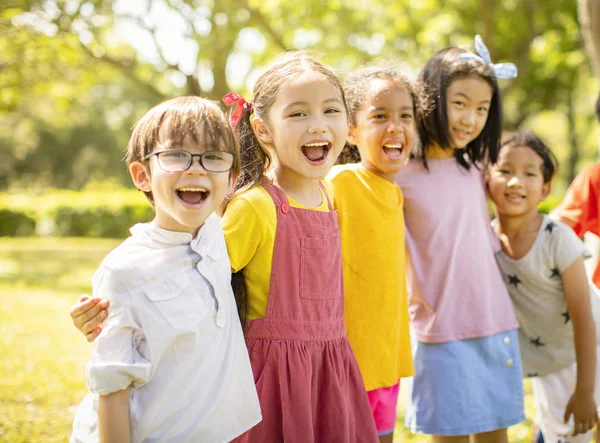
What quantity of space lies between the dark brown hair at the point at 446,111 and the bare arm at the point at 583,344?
2.09 ft

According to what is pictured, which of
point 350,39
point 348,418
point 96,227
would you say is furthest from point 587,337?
point 96,227

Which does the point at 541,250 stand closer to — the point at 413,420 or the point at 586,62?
the point at 413,420

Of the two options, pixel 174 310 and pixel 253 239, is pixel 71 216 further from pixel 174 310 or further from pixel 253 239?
pixel 174 310

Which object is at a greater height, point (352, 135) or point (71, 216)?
point (71, 216)

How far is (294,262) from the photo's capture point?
6.97 ft

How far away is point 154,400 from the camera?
5.61 feet

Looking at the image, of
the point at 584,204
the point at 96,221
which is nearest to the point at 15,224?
the point at 96,221

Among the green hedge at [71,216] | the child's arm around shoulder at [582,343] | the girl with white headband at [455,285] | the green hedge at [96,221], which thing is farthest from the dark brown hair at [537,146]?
the green hedge at [71,216]

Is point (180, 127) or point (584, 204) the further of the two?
point (584, 204)

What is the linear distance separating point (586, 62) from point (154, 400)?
14095mm

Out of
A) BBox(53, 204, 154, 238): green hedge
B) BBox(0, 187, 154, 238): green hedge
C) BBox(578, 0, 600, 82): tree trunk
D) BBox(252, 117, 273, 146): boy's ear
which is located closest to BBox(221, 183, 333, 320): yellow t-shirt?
BBox(252, 117, 273, 146): boy's ear

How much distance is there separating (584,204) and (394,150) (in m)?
1.14

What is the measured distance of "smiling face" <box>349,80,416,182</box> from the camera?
97.9 inches

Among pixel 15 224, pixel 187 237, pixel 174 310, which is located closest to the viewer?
pixel 174 310
